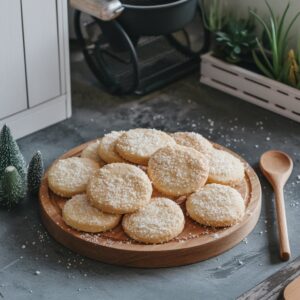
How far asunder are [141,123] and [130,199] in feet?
1.51

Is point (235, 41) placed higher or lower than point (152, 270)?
higher

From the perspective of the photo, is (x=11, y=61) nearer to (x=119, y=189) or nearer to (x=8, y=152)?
(x=8, y=152)

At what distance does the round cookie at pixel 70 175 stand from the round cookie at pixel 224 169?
226 millimetres

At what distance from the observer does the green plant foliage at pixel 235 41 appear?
177 cm

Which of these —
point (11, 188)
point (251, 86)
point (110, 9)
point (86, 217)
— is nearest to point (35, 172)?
point (11, 188)

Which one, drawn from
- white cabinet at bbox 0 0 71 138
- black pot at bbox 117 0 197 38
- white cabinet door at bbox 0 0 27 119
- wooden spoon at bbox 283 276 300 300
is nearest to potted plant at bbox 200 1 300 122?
black pot at bbox 117 0 197 38

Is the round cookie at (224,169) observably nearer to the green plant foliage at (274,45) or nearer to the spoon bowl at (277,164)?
the spoon bowl at (277,164)

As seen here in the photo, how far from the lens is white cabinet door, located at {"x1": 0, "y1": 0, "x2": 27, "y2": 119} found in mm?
1460

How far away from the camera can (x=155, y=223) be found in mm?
1237

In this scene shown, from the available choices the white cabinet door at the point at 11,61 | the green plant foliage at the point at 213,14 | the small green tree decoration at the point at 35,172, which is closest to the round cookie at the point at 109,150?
the small green tree decoration at the point at 35,172

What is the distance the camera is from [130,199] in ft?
4.12

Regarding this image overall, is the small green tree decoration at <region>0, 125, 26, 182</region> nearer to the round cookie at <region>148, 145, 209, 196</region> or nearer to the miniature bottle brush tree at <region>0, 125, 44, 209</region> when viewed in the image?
the miniature bottle brush tree at <region>0, 125, 44, 209</region>

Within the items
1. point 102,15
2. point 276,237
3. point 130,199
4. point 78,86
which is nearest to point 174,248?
point 130,199

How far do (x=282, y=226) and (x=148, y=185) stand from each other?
263 mm
